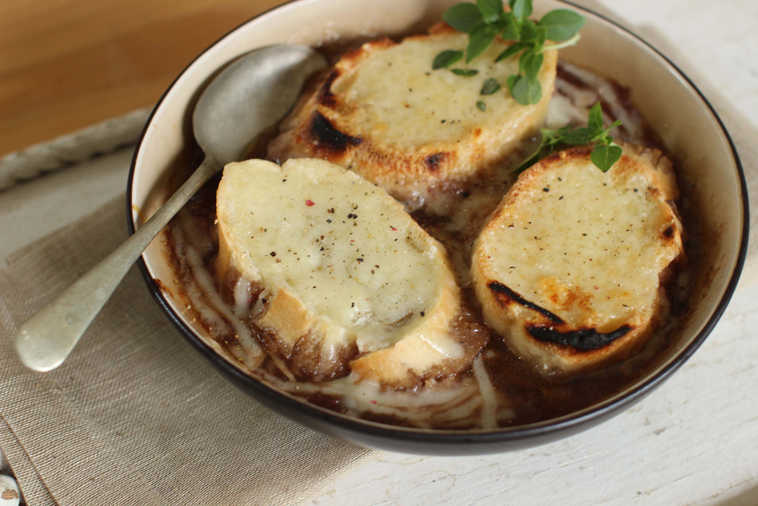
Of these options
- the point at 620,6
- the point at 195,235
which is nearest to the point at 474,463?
the point at 195,235

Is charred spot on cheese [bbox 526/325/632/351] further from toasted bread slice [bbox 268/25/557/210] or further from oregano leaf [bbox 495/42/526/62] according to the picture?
oregano leaf [bbox 495/42/526/62]

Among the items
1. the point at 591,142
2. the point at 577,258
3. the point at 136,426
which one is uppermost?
the point at 591,142

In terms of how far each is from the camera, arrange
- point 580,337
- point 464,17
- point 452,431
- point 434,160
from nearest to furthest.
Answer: point 452,431 < point 580,337 < point 434,160 < point 464,17

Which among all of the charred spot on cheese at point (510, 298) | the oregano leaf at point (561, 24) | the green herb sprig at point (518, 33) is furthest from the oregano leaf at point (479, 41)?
the charred spot on cheese at point (510, 298)

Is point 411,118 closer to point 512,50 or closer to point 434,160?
point 434,160

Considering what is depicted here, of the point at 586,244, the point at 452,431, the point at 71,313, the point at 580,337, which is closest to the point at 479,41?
the point at 586,244

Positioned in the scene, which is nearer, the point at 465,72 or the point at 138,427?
the point at 138,427

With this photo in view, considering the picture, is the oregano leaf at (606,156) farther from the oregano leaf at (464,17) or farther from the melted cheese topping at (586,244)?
the oregano leaf at (464,17)
